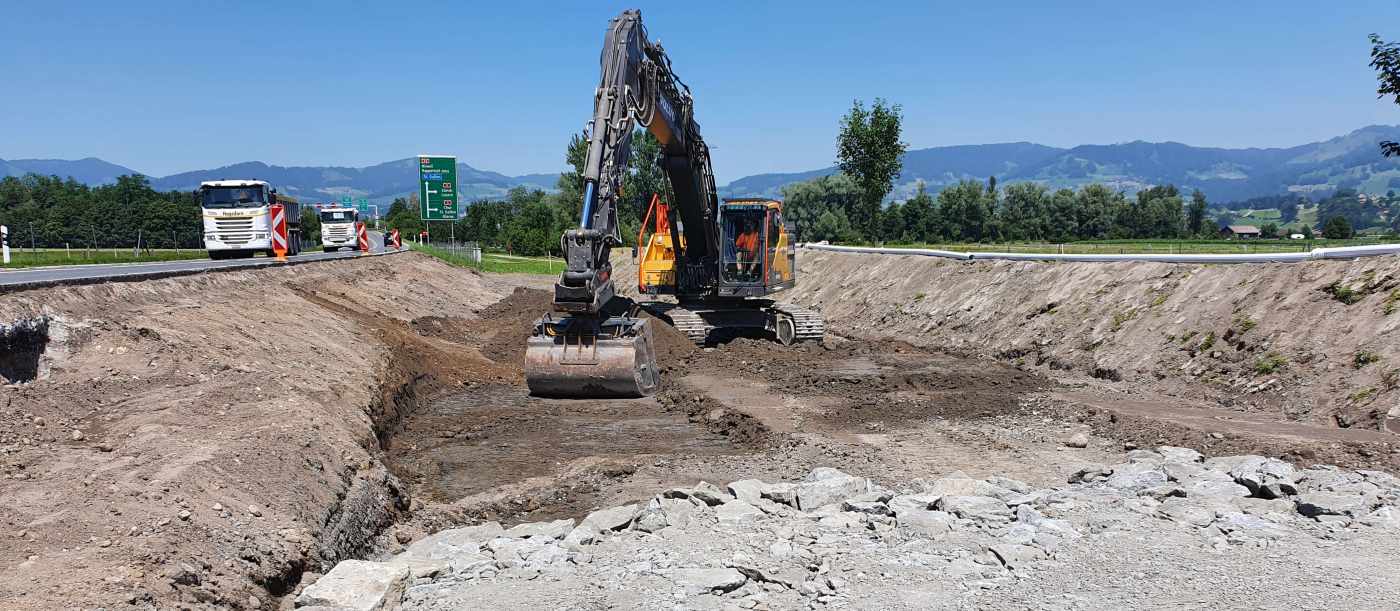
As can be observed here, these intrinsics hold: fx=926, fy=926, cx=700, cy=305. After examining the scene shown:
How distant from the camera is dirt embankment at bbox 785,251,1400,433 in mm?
12922

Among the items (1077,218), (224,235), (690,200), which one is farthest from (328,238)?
(1077,218)

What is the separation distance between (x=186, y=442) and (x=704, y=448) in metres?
5.97

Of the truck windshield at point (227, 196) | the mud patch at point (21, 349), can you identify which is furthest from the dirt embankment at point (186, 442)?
the truck windshield at point (227, 196)

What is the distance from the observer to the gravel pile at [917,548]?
6074 millimetres

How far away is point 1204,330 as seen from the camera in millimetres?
15820

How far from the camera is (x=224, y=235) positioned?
29.9 meters

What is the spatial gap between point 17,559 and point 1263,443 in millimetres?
12207

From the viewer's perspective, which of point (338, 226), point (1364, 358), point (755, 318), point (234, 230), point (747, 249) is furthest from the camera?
point (338, 226)

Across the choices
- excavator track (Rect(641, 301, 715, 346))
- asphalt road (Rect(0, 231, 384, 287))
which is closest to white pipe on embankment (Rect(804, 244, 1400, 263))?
excavator track (Rect(641, 301, 715, 346))

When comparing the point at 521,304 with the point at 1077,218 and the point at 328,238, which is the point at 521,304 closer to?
the point at 328,238

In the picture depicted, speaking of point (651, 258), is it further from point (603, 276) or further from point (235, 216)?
point (235, 216)

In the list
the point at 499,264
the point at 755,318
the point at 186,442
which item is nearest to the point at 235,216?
the point at 755,318

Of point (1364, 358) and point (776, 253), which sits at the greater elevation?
point (776, 253)

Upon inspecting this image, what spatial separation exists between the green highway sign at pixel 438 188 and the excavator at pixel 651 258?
27.8 meters
